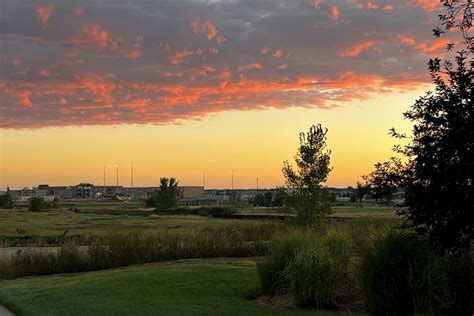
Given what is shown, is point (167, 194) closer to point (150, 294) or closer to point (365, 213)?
point (365, 213)

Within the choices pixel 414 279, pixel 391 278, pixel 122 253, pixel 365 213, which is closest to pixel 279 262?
pixel 391 278

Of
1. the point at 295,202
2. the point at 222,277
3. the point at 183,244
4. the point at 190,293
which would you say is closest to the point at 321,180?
the point at 295,202

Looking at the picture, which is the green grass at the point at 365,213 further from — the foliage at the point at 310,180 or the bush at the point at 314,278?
the bush at the point at 314,278

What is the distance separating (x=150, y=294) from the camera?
11.4 metres

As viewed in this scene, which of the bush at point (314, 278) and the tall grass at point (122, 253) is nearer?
the bush at point (314, 278)

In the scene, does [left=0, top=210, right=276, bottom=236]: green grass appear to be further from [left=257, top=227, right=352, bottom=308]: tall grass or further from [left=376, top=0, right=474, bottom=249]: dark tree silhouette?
[left=376, top=0, right=474, bottom=249]: dark tree silhouette

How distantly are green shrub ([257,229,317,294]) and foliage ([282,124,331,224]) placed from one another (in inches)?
283

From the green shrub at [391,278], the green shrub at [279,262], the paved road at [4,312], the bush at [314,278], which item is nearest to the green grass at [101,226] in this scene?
the paved road at [4,312]

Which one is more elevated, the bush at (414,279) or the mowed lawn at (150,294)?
the bush at (414,279)

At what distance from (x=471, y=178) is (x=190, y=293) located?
21.6 feet

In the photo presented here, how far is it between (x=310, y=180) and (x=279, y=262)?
27.0 feet

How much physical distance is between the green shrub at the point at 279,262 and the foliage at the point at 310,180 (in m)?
7.18

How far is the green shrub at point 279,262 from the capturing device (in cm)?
1133

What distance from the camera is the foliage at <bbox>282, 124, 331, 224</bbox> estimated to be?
19062mm
